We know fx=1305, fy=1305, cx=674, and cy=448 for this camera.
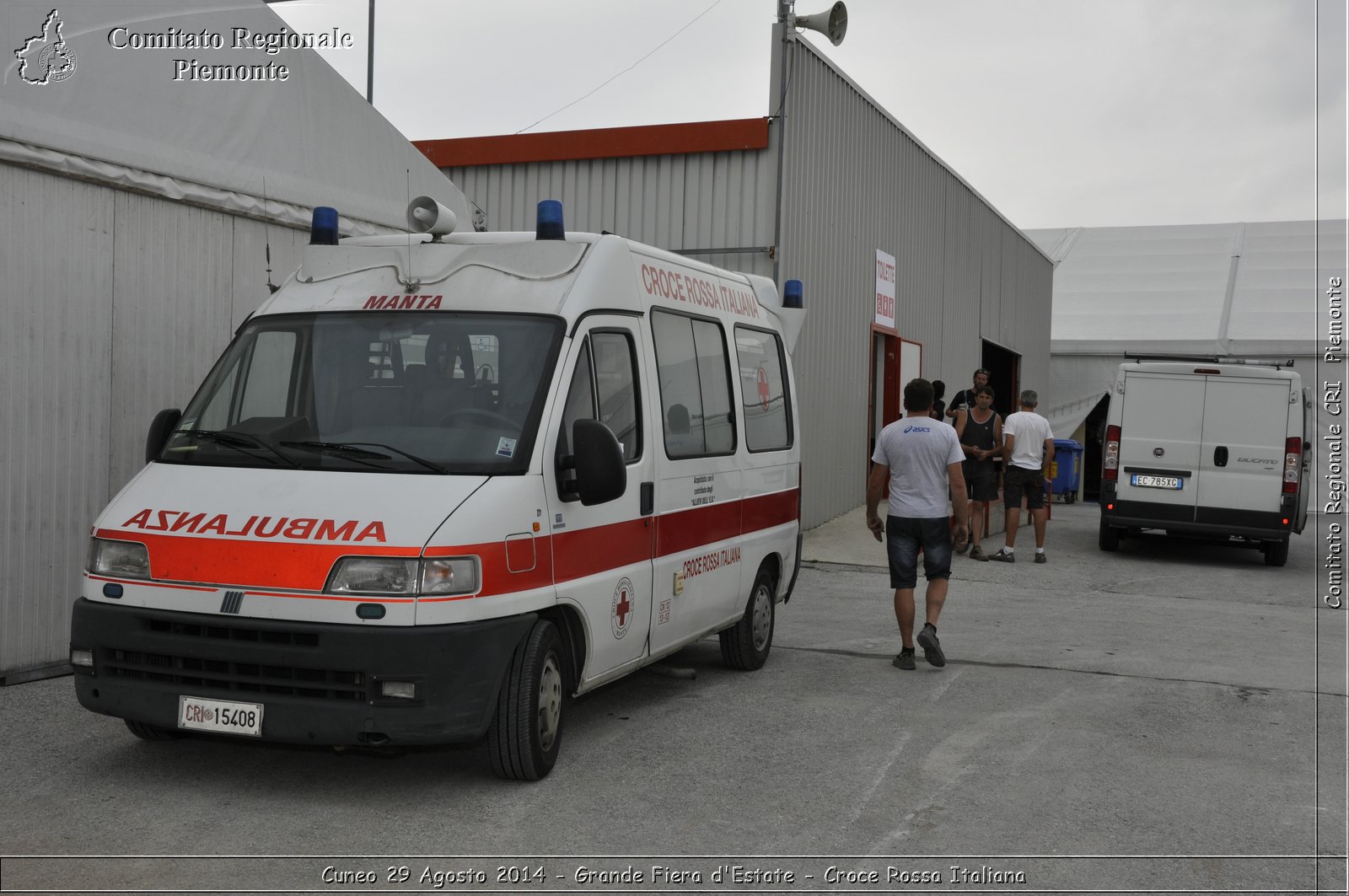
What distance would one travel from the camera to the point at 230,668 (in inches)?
203

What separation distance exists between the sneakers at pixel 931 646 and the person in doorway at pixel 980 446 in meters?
6.32

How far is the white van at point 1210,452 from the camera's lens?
15055 millimetres

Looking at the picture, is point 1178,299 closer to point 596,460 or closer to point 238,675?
point 596,460

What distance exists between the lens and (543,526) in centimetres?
557

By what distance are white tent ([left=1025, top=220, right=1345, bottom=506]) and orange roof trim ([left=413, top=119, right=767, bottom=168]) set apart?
60.5 ft

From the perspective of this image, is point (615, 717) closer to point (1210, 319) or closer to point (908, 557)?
point (908, 557)

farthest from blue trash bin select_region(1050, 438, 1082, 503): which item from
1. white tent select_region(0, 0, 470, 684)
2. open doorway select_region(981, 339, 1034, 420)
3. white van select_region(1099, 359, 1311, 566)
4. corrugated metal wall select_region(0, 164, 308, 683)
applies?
corrugated metal wall select_region(0, 164, 308, 683)

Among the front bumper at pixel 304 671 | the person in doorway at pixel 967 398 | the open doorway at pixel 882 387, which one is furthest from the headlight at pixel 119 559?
the open doorway at pixel 882 387

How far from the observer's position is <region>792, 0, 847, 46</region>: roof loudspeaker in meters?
14.4

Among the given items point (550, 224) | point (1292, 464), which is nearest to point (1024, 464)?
point (1292, 464)

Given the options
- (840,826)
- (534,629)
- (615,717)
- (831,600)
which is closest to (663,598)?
(615,717)

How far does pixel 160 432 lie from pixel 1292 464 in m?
13.0

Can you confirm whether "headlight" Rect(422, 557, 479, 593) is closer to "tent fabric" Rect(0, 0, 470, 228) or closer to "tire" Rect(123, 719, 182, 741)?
"tire" Rect(123, 719, 182, 741)

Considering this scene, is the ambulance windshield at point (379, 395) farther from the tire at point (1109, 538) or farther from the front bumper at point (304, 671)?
the tire at point (1109, 538)
